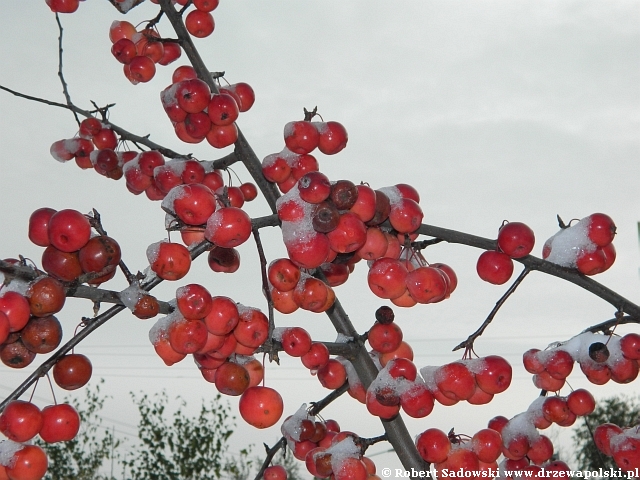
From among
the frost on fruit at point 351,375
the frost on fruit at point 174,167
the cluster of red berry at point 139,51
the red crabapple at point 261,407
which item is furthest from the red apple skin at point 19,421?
the cluster of red berry at point 139,51

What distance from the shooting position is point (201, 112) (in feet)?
5.96

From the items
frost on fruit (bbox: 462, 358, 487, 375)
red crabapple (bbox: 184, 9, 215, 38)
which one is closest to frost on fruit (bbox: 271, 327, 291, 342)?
frost on fruit (bbox: 462, 358, 487, 375)

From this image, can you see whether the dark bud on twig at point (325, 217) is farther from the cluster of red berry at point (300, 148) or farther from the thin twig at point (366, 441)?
the thin twig at point (366, 441)

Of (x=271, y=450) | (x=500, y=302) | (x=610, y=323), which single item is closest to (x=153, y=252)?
(x=500, y=302)

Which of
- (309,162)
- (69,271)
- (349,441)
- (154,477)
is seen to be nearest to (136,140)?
(309,162)

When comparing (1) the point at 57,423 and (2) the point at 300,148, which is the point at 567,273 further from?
(1) the point at 57,423

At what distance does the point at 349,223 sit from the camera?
1.43 m

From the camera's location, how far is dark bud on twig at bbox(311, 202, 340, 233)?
138 centimetres

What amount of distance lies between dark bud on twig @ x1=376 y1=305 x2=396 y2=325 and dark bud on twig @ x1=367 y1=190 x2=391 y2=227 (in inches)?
13.0

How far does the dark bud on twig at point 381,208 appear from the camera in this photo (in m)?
1.55

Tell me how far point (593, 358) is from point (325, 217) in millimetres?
851

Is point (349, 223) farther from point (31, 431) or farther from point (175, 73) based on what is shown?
point (175, 73)

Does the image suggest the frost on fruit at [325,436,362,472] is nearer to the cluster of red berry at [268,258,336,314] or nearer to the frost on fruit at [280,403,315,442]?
the frost on fruit at [280,403,315,442]

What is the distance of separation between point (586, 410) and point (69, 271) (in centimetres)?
147
